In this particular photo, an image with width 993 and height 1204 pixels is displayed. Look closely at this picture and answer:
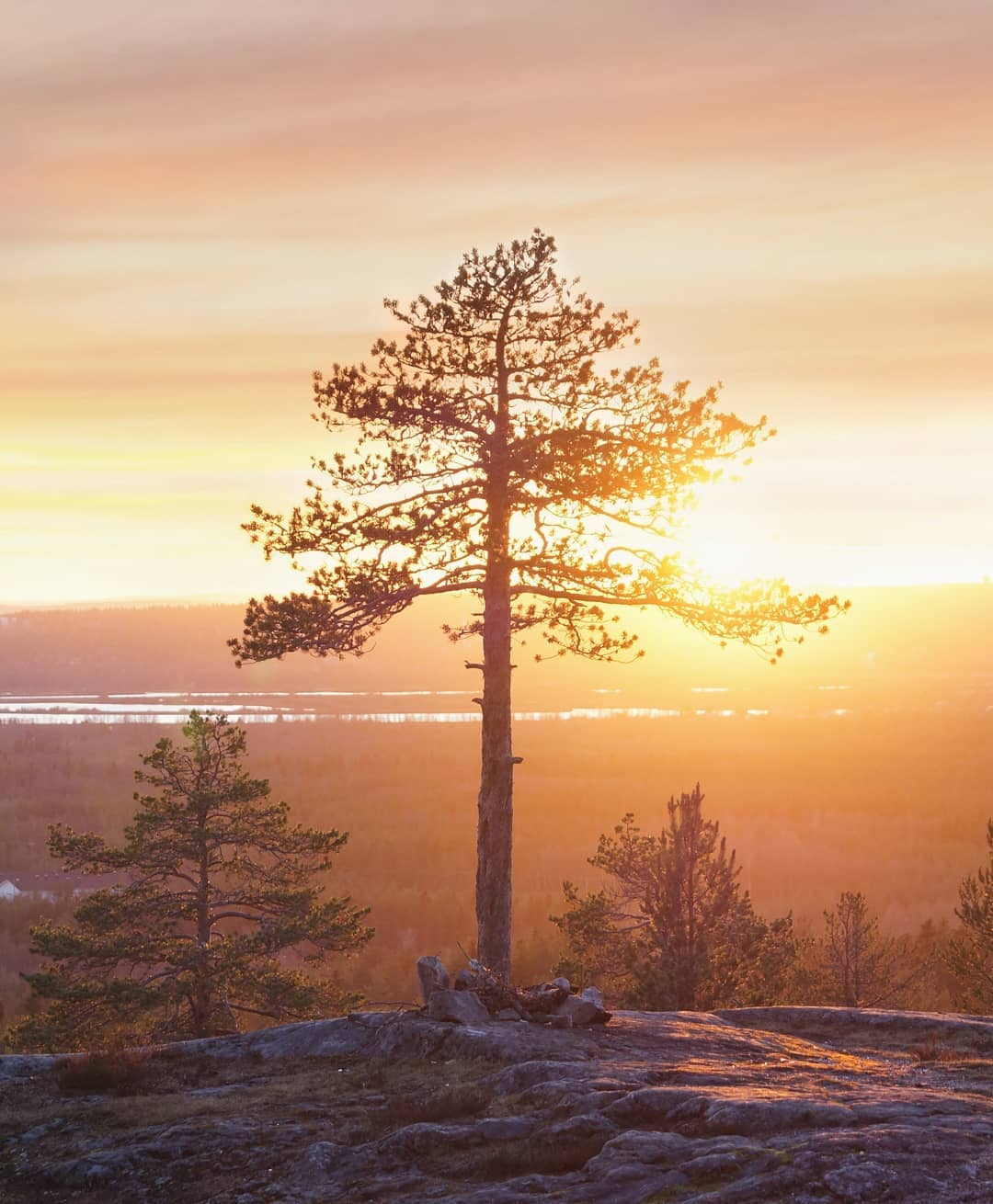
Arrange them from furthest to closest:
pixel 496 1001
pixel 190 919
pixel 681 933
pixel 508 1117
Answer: pixel 681 933 → pixel 190 919 → pixel 496 1001 → pixel 508 1117

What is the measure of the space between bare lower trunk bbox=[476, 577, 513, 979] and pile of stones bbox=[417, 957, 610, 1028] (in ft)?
7.92

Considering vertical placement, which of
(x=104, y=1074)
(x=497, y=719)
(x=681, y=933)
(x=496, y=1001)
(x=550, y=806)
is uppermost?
(x=497, y=719)

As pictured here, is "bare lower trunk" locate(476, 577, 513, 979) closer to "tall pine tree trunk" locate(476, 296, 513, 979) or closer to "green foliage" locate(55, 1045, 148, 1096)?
"tall pine tree trunk" locate(476, 296, 513, 979)

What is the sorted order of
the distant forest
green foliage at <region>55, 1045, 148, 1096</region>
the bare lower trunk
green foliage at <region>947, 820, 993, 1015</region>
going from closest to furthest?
1. green foliage at <region>55, 1045, 148, 1096</region>
2. the bare lower trunk
3. green foliage at <region>947, 820, 993, 1015</region>
4. the distant forest

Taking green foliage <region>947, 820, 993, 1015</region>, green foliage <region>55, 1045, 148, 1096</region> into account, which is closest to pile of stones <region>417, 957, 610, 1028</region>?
green foliage <region>55, 1045, 148, 1096</region>

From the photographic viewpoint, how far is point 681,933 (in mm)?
26578

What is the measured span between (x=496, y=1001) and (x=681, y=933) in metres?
12.6

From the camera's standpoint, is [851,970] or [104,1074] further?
[851,970]

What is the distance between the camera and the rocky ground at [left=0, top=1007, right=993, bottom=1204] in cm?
905

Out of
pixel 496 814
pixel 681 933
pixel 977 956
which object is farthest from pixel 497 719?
pixel 977 956

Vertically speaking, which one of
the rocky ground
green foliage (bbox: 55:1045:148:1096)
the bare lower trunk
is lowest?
green foliage (bbox: 55:1045:148:1096)

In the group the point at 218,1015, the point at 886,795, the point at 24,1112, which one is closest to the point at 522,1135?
the point at 24,1112

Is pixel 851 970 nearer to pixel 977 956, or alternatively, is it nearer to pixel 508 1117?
pixel 977 956

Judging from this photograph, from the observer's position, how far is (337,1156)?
34.8ft
